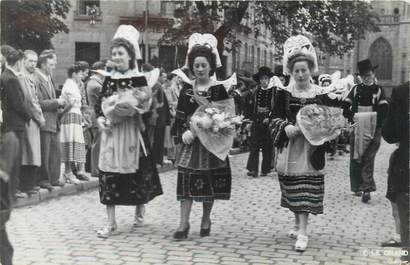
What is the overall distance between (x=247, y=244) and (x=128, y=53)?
7.37 ft

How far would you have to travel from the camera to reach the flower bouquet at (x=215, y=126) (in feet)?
20.8

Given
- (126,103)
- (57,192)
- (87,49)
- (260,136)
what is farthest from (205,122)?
(87,49)

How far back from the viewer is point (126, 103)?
6348 mm

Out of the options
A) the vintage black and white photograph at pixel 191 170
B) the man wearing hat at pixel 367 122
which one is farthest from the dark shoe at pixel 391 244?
the man wearing hat at pixel 367 122

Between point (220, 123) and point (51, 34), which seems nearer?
point (220, 123)

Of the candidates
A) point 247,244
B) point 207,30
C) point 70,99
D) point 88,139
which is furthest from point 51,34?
point 247,244

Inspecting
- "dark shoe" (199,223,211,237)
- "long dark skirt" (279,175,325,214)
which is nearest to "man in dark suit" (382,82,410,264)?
"long dark skirt" (279,175,325,214)

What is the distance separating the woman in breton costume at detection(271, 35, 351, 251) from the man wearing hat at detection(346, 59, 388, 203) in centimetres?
305

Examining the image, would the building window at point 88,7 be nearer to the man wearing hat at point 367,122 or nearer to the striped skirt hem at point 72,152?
the striped skirt hem at point 72,152

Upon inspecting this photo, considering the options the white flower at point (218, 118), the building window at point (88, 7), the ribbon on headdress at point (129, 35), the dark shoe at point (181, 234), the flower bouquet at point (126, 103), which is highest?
the building window at point (88, 7)

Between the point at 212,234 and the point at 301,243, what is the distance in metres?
1.05

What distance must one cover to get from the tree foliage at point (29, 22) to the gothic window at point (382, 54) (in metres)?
49.3

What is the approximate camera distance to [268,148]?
11.8 m

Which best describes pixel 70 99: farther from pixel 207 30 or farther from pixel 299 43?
pixel 207 30
